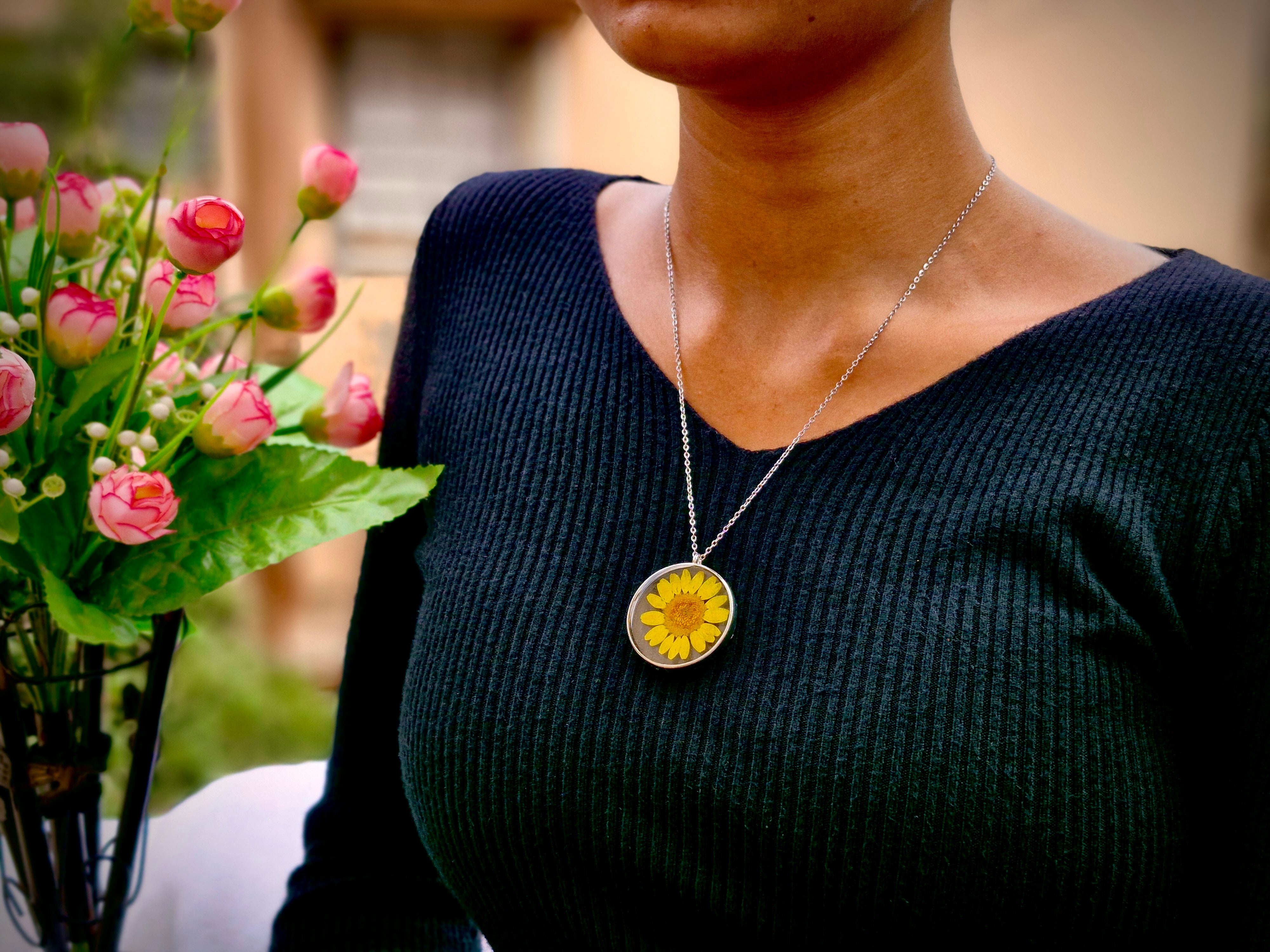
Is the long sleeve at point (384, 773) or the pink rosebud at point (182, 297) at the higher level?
the pink rosebud at point (182, 297)

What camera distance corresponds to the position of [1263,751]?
2.27 ft

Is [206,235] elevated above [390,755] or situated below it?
above

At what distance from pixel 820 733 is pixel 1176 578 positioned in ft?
0.83

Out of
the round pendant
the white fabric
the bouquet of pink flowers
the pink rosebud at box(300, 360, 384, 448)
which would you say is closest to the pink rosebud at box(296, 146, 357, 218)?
the bouquet of pink flowers

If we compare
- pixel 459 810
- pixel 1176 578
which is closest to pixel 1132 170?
pixel 1176 578

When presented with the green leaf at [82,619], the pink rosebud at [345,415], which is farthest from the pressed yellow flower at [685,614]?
the green leaf at [82,619]

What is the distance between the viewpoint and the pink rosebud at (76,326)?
25.5 inches

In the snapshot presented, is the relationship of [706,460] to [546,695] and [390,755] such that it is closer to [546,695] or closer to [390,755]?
[546,695]

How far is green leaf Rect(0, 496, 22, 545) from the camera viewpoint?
630 millimetres

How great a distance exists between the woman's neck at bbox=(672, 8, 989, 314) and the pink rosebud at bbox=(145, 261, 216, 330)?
0.37 m

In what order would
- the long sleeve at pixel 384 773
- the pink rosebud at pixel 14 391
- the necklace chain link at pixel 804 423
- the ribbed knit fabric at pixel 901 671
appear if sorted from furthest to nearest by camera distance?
1. the long sleeve at pixel 384 773
2. the necklace chain link at pixel 804 423
3. the ribbed knit fabric at pixel 901 671
4. the pink rosebud at pixel 14 391

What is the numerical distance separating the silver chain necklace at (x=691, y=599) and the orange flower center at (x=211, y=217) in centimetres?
37

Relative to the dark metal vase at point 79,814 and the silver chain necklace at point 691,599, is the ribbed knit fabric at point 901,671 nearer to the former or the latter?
the silver chain necklace at point 691,599

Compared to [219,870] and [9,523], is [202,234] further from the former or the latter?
[219,870]
